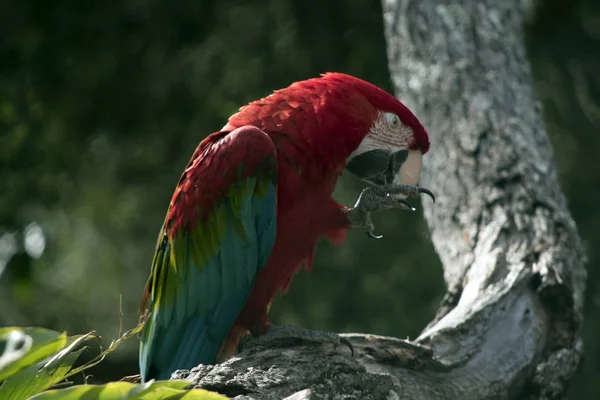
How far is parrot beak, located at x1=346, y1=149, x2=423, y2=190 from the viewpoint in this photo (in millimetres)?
2197

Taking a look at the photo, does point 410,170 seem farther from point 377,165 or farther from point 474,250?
point 474,250

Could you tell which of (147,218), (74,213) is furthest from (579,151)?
(74,213)

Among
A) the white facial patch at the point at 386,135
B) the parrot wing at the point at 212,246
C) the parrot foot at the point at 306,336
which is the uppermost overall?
the white facial patch at the point at 386,135

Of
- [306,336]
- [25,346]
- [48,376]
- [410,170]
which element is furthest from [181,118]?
[25,346]

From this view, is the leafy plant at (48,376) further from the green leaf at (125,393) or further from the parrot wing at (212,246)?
the parrot wing at (212,246)

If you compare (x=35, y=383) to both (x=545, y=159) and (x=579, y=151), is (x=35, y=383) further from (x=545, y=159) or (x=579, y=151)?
(x=579, y=151)

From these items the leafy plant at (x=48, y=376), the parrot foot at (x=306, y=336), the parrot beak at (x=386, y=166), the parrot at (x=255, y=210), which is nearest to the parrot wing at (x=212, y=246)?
the parrot at (x=255, y=210)

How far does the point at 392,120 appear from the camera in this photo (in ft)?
7.22

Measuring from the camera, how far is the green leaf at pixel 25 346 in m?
0.93

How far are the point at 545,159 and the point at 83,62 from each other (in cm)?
226

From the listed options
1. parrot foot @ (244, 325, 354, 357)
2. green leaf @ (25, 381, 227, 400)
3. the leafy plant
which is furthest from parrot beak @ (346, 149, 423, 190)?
green leaf @ (25, 381, 227, 400)

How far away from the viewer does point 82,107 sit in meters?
3.77

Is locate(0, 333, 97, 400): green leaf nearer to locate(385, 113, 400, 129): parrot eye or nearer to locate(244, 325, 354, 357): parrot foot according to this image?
locate(244, 325, 354, 357): parrot foot

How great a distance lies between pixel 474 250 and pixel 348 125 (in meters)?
0.64
